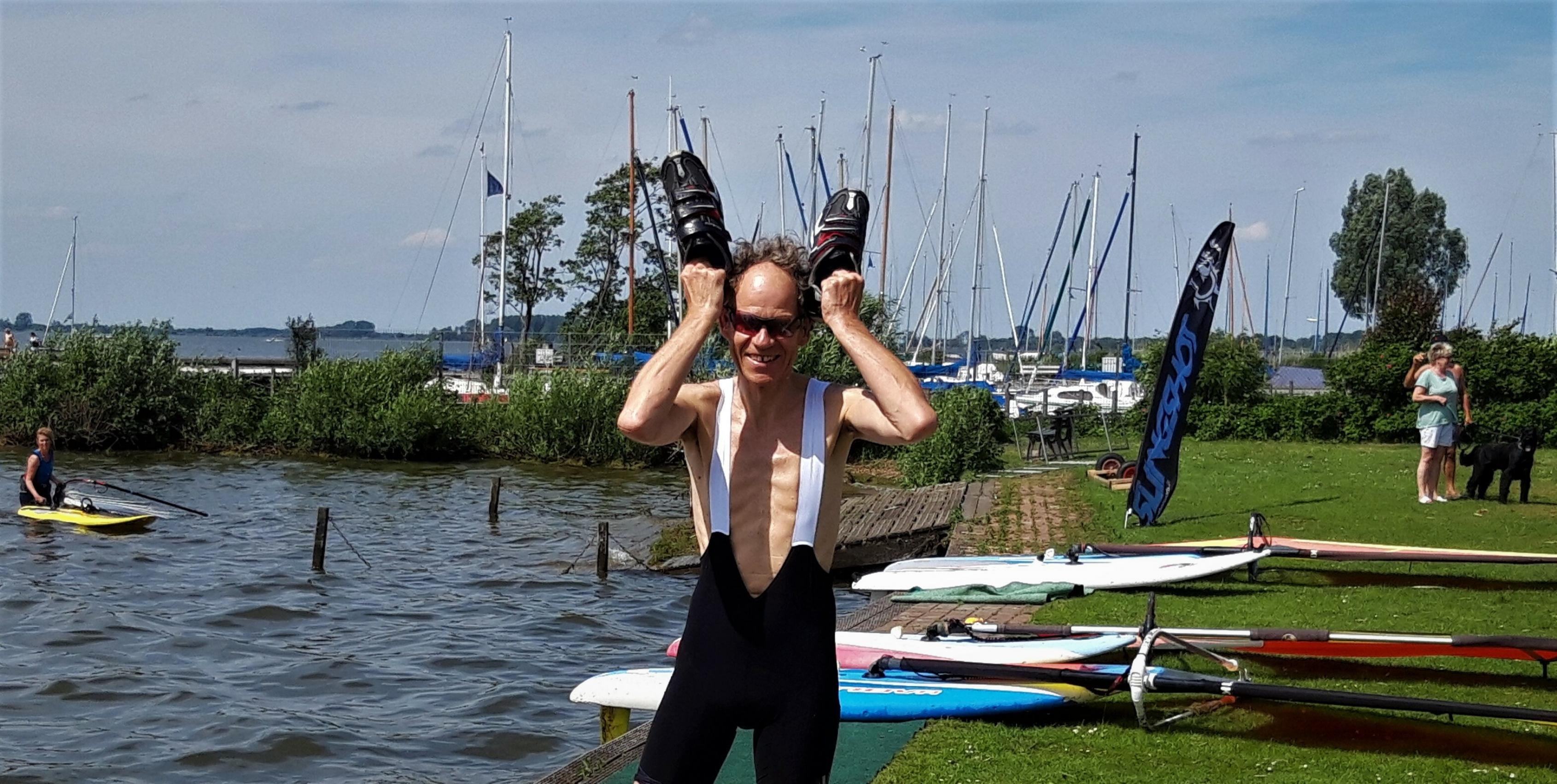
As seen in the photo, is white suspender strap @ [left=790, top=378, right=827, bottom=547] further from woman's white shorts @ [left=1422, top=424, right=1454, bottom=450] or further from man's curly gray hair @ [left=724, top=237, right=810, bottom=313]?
woman's white shorts @ [left=1422, top=424, right=1454, bottom=450]

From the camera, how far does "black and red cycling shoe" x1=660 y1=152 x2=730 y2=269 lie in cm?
341

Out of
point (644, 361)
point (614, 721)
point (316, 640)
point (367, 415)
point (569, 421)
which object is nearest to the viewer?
point (614, 721)

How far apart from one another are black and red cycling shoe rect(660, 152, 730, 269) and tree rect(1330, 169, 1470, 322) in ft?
260

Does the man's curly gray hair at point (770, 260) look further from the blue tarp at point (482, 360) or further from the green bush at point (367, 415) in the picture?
the blue tarp at point (482, 360)

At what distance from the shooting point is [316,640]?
47.6 feet

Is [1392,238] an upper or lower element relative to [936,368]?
upper

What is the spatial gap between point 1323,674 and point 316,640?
417 inches

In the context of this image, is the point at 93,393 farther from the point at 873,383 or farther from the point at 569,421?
the point at 873,383

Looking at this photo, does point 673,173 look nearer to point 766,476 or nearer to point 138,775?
point 766,476

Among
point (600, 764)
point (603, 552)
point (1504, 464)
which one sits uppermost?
point (1504, 464)

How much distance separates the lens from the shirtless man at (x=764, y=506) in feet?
11.0

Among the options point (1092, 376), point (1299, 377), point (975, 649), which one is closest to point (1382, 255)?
point (1299, 377)

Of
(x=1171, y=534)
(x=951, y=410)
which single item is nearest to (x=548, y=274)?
(x=951, y=410)

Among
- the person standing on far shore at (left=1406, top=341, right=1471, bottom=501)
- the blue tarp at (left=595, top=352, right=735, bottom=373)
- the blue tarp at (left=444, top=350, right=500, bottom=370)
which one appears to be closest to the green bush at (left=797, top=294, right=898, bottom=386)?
the blue tarp at (left=595, top=352, right=735, bottom=373)
